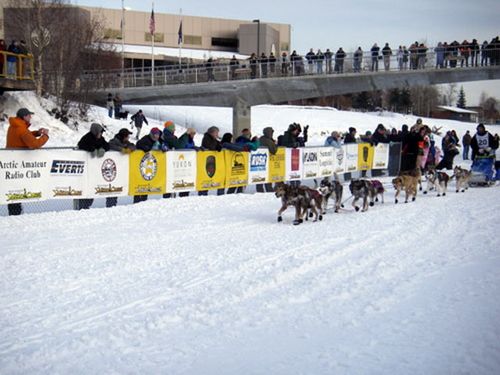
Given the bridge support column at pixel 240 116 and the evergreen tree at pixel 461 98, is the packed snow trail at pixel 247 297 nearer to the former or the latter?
the bridge support column at pixel 240 116

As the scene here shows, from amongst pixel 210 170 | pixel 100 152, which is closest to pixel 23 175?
pixel 100 152

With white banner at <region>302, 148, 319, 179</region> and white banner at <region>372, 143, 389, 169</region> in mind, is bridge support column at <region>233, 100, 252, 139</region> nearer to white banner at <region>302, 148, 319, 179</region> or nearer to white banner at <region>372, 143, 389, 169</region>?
white banner at <region>372, 143, 389, 169</region>

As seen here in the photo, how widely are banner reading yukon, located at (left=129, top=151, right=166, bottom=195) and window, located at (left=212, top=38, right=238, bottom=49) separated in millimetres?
64388

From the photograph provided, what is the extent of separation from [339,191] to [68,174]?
5814 millimetres

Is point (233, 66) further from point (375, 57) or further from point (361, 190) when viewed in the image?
point (361, 190)

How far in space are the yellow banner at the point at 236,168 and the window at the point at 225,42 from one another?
205ft

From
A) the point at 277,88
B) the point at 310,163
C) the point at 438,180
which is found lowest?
the point at 438,180

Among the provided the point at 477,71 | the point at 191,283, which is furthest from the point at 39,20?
the point at 191,283

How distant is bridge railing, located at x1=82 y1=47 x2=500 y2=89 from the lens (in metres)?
29.9

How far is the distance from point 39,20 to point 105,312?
26.4 m

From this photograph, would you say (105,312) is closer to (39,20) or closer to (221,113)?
(39,20)

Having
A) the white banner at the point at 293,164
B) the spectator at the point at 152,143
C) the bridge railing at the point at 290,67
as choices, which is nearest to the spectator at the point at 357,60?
the bridge railing at the point at 290,67

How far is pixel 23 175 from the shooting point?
34.8 feet

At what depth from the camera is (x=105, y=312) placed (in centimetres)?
540
